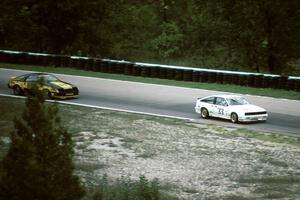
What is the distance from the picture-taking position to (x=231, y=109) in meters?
24.9

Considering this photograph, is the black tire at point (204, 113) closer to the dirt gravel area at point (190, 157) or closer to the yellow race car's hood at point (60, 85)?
the dirt gravel area at point (190, 157)

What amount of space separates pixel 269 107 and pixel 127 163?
1034 cm

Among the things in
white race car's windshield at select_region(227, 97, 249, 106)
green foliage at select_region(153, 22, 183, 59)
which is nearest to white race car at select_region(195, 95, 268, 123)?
white race car's windshield at select_region(227, 97, 249, 106)

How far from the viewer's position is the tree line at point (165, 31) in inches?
1615

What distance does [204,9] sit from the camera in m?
44.8

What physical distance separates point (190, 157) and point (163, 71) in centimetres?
1540

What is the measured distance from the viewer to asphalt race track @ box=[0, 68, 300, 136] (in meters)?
24.8

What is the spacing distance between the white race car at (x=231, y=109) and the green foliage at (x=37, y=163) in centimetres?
1595

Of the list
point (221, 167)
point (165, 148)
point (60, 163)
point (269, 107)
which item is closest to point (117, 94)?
point (269, 107)

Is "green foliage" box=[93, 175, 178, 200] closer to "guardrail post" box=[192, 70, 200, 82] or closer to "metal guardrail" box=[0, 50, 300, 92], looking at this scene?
"metal guardrail" box=[0, 50, 300, 92]

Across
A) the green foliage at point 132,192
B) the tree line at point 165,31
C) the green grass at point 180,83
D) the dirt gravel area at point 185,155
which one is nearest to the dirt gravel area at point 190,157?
the dirt gravel area at point 185,155

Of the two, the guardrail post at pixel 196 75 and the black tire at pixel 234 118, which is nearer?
the black tire at pixel 234 118

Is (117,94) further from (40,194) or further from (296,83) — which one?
(40,194)

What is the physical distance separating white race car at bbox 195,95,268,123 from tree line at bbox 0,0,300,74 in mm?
16657
